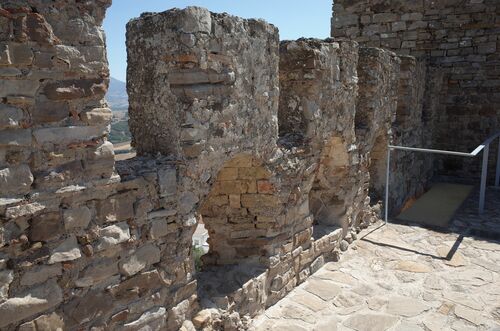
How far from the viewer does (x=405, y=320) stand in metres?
3.84

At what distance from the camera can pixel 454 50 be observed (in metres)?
9.12

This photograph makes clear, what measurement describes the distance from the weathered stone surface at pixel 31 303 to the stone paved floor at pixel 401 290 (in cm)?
189

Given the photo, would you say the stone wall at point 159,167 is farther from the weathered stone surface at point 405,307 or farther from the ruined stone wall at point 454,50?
the ruined stone wall at point 454,50

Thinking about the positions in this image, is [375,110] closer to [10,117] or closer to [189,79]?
[189,79]

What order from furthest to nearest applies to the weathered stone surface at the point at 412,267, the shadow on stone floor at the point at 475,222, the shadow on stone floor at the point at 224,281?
the shadow on stone floor at the point at 475,222, the weathered stone surface at the point at 412,267, the shadow on stone floor at the point at 224,281

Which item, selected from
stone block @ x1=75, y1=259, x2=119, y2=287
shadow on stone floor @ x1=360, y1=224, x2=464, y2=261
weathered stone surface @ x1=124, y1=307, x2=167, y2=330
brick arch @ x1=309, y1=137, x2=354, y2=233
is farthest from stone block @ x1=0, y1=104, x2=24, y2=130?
shadow on stone floor @ x1=360, y1=224, x2=464, y2=261

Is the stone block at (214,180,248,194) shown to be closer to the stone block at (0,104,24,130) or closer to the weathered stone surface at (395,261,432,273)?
the stone block at (0,104,24,130)

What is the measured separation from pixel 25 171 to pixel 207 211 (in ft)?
6.50

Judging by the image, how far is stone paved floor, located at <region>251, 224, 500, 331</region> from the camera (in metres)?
3.80

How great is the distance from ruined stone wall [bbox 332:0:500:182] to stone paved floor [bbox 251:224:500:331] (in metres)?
4.10

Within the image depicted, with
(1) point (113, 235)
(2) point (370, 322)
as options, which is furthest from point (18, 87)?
(2) point (370, 322)

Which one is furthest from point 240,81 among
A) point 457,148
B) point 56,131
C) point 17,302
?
point 457,148

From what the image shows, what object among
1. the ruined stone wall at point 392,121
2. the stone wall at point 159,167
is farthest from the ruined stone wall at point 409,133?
the stone wall at point 159,167

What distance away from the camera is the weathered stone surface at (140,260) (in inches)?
104
